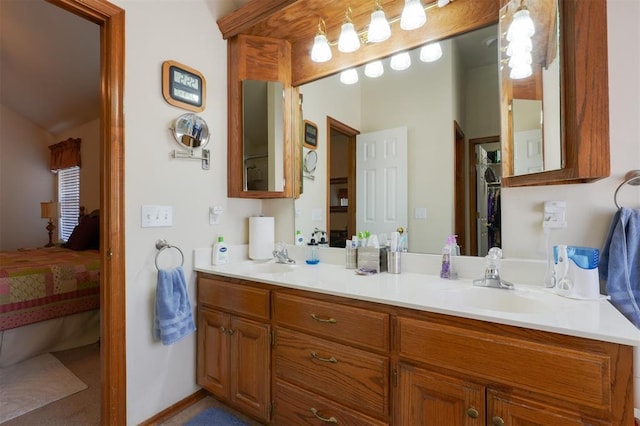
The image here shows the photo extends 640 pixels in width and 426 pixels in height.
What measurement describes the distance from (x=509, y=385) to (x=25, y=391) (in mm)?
2740

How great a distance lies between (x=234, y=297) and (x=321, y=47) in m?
1.56

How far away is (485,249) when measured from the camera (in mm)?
1484

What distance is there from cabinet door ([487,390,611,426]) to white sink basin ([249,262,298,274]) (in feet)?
3.81

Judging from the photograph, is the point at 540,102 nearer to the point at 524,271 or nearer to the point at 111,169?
the point at 524,271

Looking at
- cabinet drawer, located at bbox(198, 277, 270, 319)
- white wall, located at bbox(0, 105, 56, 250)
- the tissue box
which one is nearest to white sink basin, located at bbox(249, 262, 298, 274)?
cabinet drawer, located at bbox(198, 277, 270, 319)

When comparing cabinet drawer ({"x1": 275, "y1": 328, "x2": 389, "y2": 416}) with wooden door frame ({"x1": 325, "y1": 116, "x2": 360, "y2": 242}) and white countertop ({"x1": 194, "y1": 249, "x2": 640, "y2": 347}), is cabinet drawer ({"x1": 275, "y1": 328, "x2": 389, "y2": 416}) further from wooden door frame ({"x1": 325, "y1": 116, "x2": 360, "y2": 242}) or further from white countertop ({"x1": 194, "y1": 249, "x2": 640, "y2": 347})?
wooden door frame ({"x1": 325, "y1": 116, "x2": 360, "y2": 242})

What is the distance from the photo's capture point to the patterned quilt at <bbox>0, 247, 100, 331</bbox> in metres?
2.22

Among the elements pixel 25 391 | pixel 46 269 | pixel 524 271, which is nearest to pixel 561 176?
pixel 524 271

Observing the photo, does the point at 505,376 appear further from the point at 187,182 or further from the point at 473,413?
the point at 187,182

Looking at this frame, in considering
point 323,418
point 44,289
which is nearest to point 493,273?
point 323,418

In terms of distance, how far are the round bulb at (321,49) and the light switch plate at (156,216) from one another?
1277mm

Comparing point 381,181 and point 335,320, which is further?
point 381,181

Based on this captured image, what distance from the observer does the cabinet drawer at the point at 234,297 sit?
151 cm

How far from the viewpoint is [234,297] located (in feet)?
5.34
